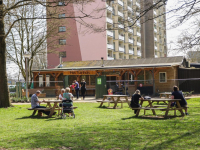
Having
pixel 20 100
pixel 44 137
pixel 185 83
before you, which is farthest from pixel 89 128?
pixel 185 83

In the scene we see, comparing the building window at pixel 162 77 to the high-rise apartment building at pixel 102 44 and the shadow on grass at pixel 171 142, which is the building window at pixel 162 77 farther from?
the shadow on grass at pixel 171 142

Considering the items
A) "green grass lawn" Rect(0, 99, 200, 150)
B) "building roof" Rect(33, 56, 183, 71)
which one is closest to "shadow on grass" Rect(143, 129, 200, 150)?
"green grass lawn" Rect(0, 99, 200, 150)

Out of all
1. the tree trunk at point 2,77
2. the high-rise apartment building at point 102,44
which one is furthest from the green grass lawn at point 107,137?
the high-rise apartment building at point 102,44

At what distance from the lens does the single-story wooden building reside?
998 inches

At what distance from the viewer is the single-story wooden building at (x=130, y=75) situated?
25.3 m

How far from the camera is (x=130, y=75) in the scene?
29.5m

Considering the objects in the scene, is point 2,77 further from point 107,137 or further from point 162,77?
point 162,77

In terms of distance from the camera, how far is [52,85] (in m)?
32.0

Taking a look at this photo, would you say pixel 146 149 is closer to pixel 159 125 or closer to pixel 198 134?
pixel 198 134

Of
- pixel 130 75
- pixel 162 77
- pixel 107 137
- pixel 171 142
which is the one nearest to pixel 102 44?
A: pixel 130 75

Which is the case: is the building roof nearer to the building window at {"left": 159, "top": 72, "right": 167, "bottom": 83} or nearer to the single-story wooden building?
the single-story wooden building

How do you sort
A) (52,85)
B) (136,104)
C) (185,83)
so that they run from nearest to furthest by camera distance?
1. (136,104)
2. (185,83)
3. (52,85)

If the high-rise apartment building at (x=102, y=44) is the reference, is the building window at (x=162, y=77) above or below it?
below

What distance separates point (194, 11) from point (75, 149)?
6.35 metres
